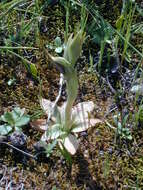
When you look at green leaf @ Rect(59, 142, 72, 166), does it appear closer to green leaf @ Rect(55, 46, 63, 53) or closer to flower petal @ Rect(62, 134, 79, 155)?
flower petal @ Rect(62, 134, 79, 155)

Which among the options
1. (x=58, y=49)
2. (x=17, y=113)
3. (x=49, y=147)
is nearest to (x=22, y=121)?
(x=17, y=113)

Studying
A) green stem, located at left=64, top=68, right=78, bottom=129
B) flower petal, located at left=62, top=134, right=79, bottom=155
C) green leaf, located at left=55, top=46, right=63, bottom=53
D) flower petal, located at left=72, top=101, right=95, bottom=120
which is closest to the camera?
green stem, located at left=64, top=68, right=78, bottom=129

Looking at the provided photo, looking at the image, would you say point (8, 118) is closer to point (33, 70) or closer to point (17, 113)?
point (17, 113)

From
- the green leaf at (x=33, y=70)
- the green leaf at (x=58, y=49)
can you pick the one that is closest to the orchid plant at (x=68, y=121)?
the green leaf at (x=33, y=70)

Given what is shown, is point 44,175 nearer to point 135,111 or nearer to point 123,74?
point 135,111

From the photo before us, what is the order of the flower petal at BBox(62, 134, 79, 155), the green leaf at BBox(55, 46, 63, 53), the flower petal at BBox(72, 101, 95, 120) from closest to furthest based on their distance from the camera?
the flower petal at BBox(62, 134, 79, 155)
the flower petal at BBox(72, 101, 95, 120)
the green leaf at BBox(55, 46, 63, 53)

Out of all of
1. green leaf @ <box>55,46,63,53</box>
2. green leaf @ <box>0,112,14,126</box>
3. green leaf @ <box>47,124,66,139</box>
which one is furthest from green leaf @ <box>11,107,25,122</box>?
green leaf @ <box>55,46,63,53</box>

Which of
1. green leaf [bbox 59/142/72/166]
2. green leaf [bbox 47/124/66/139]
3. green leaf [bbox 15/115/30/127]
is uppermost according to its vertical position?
green leaf [bbox 15/115/30/127]

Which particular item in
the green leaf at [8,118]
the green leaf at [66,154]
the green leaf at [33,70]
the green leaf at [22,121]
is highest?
the green leaf at [33,70]

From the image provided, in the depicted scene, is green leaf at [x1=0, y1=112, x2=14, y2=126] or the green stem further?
green leaf at [x1=0, y1=112, x2=14, y2=126]

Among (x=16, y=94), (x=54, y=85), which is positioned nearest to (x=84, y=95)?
(x=54, y=85)

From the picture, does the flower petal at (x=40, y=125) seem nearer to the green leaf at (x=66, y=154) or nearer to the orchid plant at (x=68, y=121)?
the orchid plant at (x=68, y=121)
